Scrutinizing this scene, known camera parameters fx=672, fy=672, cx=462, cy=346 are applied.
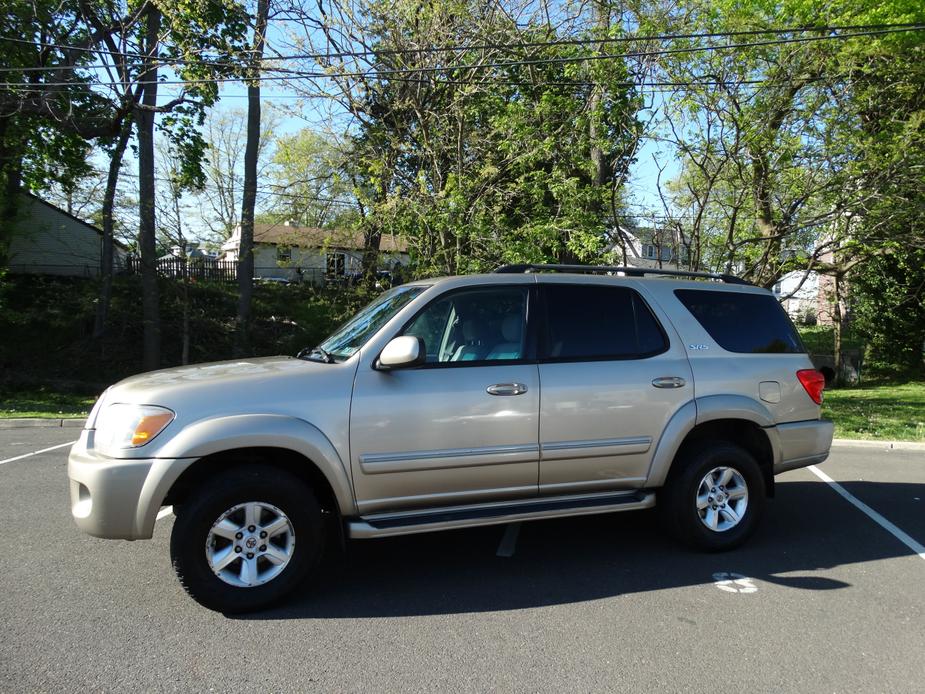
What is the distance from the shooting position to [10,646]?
11.1 ft

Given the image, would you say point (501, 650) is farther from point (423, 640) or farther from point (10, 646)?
point (10, 646)

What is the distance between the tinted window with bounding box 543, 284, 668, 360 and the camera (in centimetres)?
461

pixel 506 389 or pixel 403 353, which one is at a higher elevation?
pixel 403 353

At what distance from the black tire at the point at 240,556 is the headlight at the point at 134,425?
16.7 inches

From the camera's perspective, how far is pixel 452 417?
4129 mm

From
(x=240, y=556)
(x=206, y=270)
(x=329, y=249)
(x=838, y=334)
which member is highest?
(x=206, y=270)

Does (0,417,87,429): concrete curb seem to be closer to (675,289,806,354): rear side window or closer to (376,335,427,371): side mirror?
(376,335,427,371): side mirror

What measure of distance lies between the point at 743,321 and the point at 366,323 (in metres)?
2.91

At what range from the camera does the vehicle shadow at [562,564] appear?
4.05m

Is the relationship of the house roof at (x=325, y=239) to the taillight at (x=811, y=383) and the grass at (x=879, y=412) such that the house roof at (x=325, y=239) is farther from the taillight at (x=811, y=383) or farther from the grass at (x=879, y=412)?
the taillight at (x=811, y=383)

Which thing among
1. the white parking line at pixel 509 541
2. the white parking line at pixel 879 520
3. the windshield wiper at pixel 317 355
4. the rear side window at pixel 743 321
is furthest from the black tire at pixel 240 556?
the white parking line at pixel 879 520

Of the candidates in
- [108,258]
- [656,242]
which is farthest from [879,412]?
[108,258]

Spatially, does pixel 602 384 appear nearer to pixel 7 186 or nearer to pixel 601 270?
pixel 601 270

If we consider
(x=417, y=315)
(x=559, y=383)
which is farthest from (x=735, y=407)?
(x=417, y=315)
